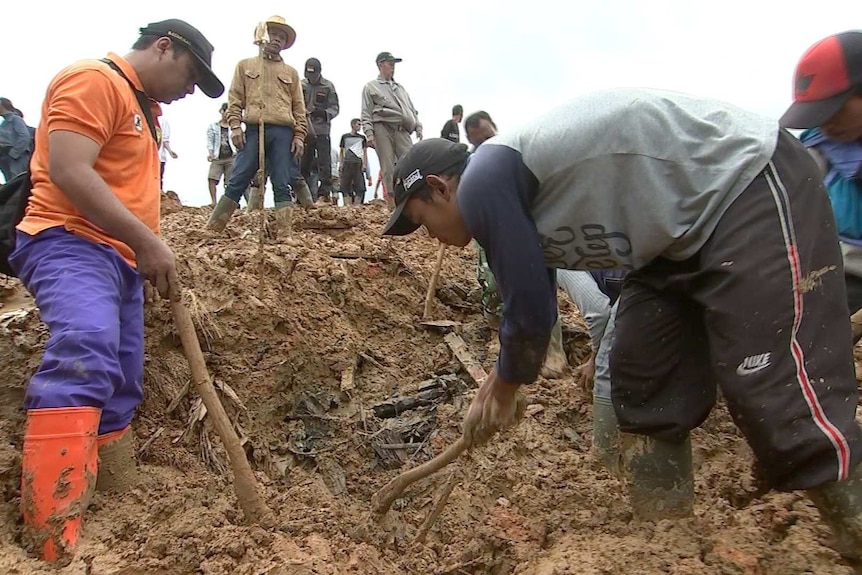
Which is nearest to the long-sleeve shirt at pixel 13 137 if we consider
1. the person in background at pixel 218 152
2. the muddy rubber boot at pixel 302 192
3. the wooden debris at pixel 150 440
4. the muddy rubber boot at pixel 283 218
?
the person in background at pixel 218 152

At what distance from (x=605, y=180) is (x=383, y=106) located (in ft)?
19.9

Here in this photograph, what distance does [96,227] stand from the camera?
2197mm

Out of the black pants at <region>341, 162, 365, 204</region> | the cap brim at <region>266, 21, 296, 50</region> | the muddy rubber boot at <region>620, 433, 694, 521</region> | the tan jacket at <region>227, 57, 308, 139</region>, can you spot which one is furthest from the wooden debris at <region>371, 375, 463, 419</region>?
the black pants at <region>341, 162, 365, 204</region>

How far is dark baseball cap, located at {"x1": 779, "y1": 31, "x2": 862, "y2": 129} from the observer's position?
205 cm

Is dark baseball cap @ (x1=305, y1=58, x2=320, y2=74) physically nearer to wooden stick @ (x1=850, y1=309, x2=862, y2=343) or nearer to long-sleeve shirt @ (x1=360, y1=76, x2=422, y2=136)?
long-sleeve shirt @ (x1=360, y1=76, x2=422, y2=136)

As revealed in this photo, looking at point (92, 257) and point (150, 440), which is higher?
point (92, 257)

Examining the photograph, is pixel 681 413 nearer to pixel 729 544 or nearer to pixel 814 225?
pixel 729 544

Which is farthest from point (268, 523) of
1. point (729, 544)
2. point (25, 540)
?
point (729, 544)

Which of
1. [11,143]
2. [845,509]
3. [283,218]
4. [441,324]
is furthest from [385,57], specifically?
[845,509]

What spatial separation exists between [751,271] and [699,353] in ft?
1.58

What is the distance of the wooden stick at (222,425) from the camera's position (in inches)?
90.0

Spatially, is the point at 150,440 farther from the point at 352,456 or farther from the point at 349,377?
the point at 349,377

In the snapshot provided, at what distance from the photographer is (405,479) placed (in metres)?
2.62

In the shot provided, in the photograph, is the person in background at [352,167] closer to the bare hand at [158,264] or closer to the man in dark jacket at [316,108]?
the man in dark jacket at [316,108]
